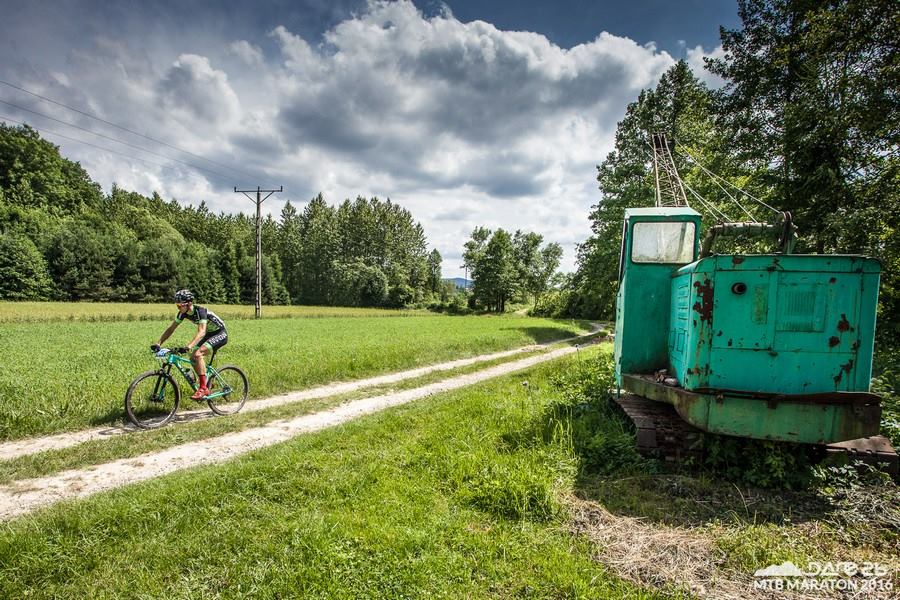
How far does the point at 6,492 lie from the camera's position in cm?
467

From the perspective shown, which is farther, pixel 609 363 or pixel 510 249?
pixel 510 249

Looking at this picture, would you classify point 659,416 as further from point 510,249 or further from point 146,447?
point 510,249

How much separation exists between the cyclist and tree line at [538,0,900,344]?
508 inches

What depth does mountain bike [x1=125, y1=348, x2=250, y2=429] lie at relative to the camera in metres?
7.15

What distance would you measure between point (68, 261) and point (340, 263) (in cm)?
3499

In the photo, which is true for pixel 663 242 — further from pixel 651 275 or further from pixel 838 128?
pixel 838 128

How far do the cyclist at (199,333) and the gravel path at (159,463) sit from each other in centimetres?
177

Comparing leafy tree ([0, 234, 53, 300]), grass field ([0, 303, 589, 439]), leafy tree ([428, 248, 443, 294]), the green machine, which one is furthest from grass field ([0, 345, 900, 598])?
leafy tree ([428, 248, 443, 294])

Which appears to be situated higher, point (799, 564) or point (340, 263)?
point (340, 263)

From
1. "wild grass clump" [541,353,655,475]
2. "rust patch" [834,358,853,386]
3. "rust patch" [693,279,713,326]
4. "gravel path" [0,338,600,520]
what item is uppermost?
"rust patch" [693,279,713,326]

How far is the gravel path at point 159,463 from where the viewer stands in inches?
180

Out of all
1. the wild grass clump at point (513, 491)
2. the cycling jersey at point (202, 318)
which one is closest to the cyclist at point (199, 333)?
the cycling jersey at point (202, 318)

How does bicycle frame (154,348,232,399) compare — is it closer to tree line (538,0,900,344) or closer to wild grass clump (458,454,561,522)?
wild grass clump (458,454,561,522)

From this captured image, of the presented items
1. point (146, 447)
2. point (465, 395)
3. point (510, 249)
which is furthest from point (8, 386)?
point (510, 249)
